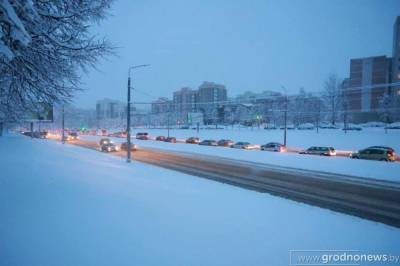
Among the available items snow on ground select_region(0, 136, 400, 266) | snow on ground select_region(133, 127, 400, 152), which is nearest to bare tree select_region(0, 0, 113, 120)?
snow on ground select_region(0, 136, 400, 266)

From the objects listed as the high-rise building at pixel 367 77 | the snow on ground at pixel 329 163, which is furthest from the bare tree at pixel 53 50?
the high-rise building at pixel 367 77

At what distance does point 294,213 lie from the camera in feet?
32.6

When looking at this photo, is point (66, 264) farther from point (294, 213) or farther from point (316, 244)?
point (294, 213)

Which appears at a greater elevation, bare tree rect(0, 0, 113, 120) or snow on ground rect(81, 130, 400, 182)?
bare tree rect(0, 0, 113, 120)

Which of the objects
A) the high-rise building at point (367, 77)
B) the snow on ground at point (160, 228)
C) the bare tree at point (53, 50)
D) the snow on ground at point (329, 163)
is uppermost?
the high-rise building at point (367, 77)

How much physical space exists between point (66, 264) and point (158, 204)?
4.35 meters

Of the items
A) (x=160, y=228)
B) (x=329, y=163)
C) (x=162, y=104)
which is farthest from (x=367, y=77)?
(x=160, y=228)

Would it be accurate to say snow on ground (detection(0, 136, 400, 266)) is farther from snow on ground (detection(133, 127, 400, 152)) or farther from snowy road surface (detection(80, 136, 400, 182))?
snow on ground (detection(133, 127, 400, 152))

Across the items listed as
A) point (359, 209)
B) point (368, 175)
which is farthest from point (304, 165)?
point (359, 209)

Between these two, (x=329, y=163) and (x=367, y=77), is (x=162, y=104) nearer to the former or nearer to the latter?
(x=329, y=163)

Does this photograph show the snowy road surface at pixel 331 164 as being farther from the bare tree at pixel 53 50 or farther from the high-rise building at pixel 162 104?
the bare tree at pixel 53 50

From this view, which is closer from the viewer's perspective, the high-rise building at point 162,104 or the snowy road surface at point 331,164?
the snowy road surface at point 331,164

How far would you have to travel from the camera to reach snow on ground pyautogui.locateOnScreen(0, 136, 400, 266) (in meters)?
6.30

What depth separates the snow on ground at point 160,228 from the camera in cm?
630
